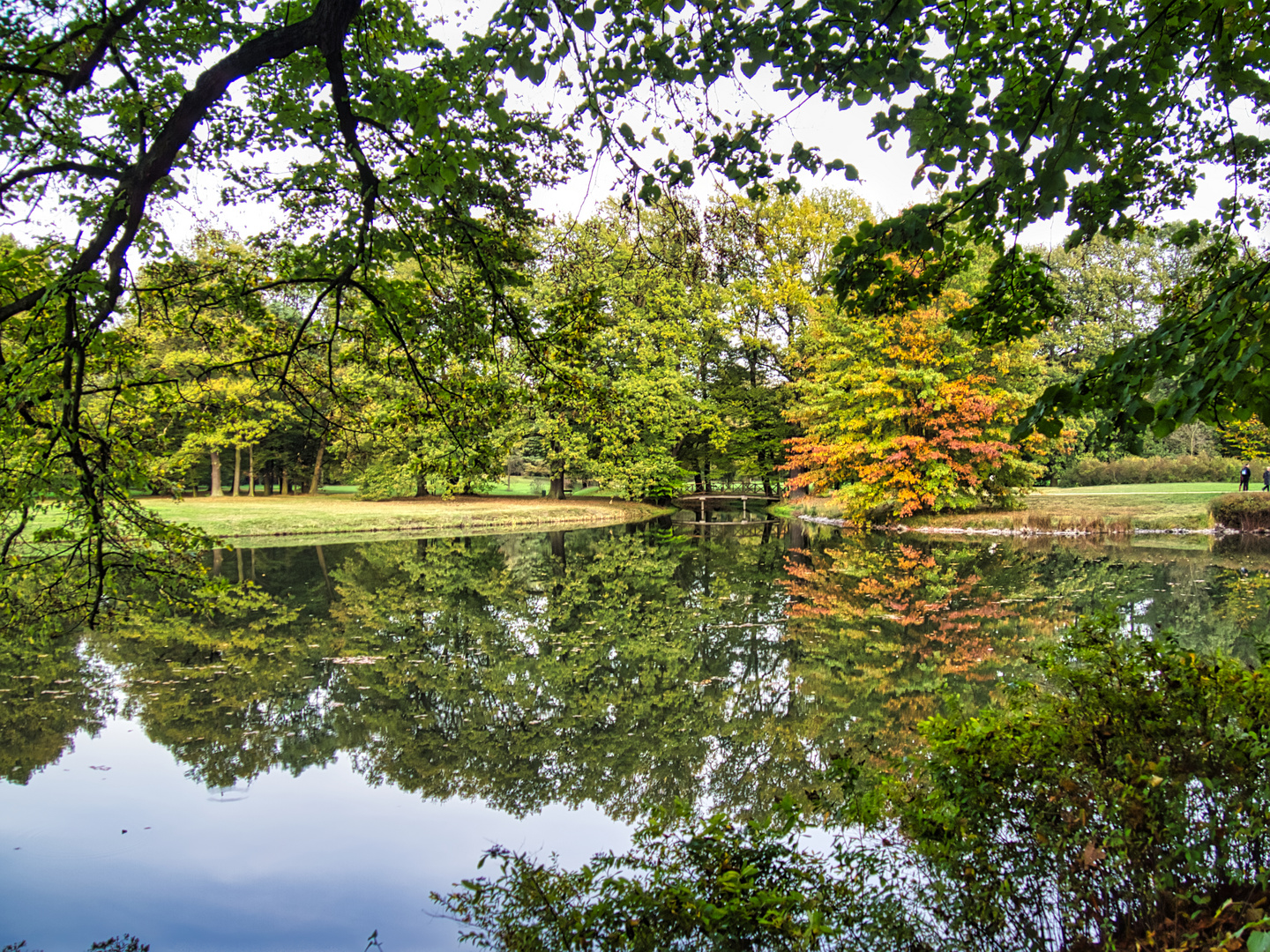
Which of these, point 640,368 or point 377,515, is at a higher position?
point 640,368

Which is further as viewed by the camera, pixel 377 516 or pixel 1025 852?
pixel 377 516

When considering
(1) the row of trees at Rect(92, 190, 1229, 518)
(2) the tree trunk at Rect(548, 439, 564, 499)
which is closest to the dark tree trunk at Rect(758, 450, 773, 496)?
(1) the row of trees at Rect(92, 190, 1229, 518)

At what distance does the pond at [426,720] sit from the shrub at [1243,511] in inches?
350

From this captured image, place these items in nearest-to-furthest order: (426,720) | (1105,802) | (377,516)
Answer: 1. (1105,802)
2. (426,720)
3. (377,516)

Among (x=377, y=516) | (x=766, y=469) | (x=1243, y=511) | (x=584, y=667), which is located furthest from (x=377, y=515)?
(x=1243, y=511)

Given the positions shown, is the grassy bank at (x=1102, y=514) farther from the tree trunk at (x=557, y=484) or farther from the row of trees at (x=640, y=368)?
the tree trunk at (x=557, y=484)

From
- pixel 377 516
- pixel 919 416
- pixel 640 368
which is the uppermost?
pixel 640 368

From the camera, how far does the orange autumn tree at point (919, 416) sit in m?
19.5

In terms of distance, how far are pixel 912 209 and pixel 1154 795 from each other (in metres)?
3.48

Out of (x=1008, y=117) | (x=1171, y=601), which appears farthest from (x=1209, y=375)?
(x=1171, y=601)

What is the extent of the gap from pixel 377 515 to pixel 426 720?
18007 millimetres

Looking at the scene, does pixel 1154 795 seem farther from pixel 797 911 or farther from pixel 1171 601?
pixel 1171 601

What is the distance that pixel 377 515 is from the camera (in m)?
22.3

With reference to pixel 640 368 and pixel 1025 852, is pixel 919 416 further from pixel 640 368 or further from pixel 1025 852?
pixel 1025 852
